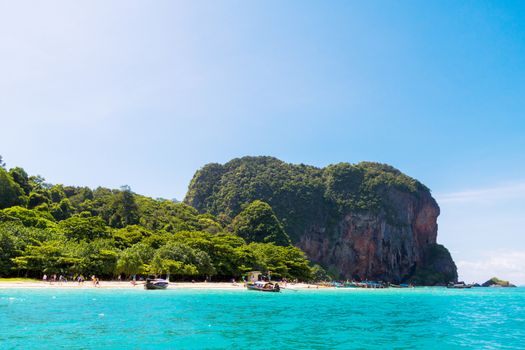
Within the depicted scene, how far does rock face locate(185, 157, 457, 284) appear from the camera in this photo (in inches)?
6112

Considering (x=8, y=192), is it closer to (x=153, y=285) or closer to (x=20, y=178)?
(x=20, y=178)

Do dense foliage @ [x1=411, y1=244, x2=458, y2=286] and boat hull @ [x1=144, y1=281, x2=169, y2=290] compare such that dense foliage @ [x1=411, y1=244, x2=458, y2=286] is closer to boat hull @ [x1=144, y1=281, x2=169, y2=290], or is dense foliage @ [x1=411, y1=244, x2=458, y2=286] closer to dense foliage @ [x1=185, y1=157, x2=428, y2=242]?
dense foliage @ [x1=185, y1=157, x2=428, y2=242]

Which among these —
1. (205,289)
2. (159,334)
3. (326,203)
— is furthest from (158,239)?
(326,203)

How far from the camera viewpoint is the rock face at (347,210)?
155 meters

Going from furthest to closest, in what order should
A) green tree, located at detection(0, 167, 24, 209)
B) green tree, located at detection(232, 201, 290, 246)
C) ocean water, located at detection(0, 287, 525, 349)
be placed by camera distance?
green tree, located at detection(232, 201, 290, 246), green tree, located at detection(0, 167, 24, 209), ocean water, located at detection(0, 287, 525, 349)

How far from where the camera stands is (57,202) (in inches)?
4193

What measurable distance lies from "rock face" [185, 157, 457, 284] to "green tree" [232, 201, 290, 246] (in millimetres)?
21531

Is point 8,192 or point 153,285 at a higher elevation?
point 8,192

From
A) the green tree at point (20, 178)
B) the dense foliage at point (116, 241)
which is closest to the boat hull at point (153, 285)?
the dense foliage at point (116, 241)

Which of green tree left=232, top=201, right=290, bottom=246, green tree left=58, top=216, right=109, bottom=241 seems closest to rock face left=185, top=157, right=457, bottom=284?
green tree left=232, top=201, right=290, bottom=246

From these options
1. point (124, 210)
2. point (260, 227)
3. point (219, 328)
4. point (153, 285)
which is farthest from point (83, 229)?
point (260, 227)

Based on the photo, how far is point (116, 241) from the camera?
232 feet

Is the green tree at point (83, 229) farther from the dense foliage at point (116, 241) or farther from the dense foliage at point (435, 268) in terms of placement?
the dense foliage at point (435, 268)

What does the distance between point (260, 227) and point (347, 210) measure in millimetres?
48490
